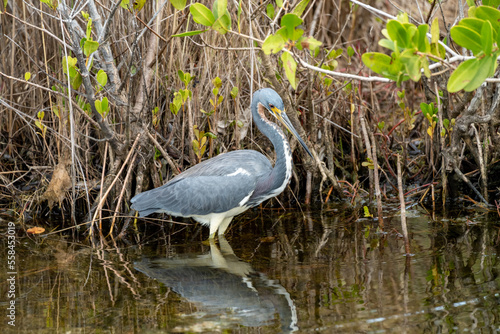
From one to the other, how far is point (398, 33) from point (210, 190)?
8.57ft

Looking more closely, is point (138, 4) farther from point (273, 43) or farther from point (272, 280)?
point (272, 280)

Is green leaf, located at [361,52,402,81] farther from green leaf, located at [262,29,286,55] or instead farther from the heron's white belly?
the heron's white belly

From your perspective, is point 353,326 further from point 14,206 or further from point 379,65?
point 14,206

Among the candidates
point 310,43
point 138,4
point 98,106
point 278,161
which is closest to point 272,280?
point 278,161

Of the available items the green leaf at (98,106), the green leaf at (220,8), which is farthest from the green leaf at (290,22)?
the green leaf at (98,106)

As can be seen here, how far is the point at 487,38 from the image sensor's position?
256cm

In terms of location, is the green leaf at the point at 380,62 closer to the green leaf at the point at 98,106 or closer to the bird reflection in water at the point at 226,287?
the bird reflection in water at the point at 226,287

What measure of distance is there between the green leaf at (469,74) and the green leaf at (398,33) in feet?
0.96

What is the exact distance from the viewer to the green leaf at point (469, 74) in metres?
2.68

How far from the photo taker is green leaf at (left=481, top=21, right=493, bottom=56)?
2.53 m

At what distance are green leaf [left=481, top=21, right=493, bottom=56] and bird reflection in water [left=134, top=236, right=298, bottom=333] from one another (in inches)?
69.5

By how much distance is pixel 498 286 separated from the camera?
139 inches

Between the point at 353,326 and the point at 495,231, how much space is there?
7.42 ft

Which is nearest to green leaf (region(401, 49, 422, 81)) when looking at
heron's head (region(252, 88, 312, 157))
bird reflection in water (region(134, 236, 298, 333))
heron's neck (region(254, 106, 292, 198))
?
bird reflection in water (region(134, 236, 298, 333))
